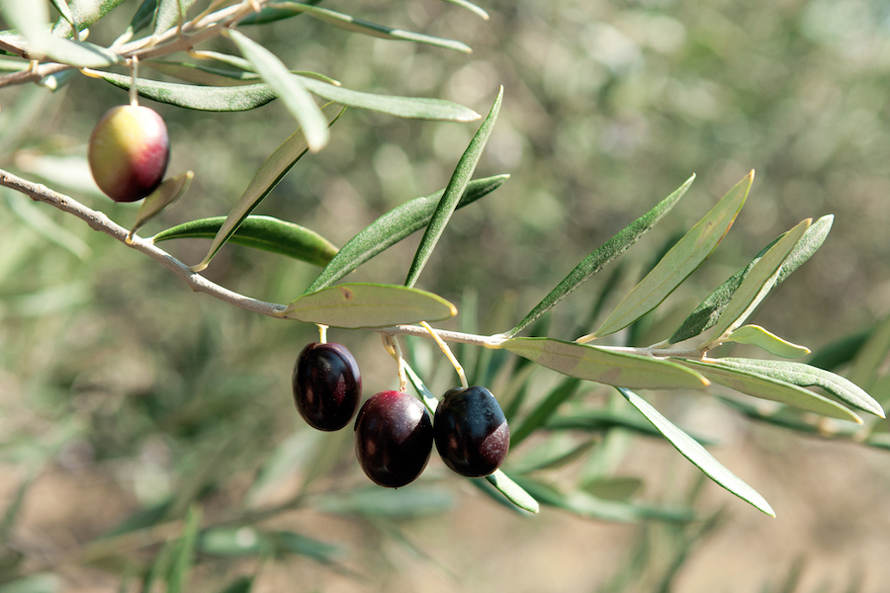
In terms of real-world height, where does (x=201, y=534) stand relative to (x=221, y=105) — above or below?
below

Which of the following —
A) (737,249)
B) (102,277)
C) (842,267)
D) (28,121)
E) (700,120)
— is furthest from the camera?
(842,267)

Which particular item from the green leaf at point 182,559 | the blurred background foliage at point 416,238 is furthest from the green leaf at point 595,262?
the blurred background foliage at point 416,238

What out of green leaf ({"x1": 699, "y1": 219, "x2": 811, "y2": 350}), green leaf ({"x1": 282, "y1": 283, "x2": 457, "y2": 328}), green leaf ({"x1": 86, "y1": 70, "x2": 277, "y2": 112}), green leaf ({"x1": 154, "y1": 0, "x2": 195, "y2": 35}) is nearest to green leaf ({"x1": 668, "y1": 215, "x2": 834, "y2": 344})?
green leaf ({"x1": 699, "y1": 219, "x2": 811, "y2": 350})

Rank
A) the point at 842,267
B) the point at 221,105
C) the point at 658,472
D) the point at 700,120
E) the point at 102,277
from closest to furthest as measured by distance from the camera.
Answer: the point at 221,105, the point at 102,277, the point at 700,120, the point at 842,267, the point at 658,472

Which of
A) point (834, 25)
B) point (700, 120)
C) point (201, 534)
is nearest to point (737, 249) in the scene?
point (700, 120)

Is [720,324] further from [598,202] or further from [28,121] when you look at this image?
[598,202]

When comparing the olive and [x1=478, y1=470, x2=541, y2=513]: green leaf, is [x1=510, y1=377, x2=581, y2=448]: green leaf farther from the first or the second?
the olive

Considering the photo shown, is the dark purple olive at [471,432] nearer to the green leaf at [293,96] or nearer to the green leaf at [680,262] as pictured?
the green leaf at [680,262]
